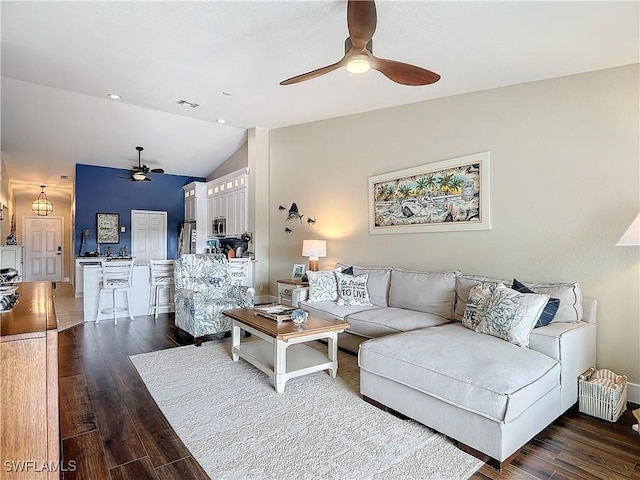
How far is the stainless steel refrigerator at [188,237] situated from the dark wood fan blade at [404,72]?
21.8 ft

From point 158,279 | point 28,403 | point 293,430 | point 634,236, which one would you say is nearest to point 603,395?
point 634,236

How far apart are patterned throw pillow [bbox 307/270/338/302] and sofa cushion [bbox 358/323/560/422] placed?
1561 millimetres

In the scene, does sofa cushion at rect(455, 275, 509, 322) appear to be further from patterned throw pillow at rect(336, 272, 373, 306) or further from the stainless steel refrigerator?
the stainless steel refrigerator

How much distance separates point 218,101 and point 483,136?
328cm

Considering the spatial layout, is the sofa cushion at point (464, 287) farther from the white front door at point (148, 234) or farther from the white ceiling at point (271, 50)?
the white front door at point (148, 234)

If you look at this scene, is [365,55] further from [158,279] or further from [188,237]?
[188,237]

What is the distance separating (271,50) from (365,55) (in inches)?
52.6

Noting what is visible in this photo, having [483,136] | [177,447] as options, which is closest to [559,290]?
[483,136]

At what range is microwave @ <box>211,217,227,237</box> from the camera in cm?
737

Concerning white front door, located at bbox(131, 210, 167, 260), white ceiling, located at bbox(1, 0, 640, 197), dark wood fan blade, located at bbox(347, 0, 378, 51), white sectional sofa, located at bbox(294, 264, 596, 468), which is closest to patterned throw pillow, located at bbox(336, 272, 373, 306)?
white sectional sofa, located at bbox(294, 264, 596, 468)

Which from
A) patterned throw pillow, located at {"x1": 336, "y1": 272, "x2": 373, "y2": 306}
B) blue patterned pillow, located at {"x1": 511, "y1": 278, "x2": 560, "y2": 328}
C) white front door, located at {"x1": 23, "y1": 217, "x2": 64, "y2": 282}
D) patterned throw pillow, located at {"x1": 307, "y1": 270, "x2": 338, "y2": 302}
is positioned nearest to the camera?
blue patterned pillow, located at {"x1": 511, "y1": 278, "x2": 560, "y2": 328}

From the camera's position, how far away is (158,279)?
5.70 metres

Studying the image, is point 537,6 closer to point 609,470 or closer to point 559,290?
point 559,290

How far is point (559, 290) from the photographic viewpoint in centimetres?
286
